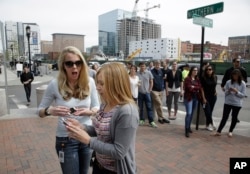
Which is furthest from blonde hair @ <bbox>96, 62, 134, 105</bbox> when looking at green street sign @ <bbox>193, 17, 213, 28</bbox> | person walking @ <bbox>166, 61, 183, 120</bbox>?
person walking @ <bbox>166, 61, 183, 120</bbox>

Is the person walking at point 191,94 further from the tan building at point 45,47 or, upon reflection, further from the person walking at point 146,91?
the tan building at point 45,47

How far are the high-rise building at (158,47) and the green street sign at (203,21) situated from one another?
384ft

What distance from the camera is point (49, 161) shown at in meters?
4.18

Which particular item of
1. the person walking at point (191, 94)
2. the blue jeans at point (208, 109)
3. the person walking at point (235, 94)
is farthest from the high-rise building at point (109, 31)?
the person walking at point (235, 94)

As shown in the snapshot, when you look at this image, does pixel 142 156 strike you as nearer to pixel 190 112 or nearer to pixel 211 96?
pixel 190 112

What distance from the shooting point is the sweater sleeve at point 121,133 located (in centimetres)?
156

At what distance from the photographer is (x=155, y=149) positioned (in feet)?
15.8

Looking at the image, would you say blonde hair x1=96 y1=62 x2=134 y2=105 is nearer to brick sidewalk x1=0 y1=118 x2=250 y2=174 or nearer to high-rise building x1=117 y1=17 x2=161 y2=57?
brick sidewalk x1=0 y1=118 x2=250 y2=174

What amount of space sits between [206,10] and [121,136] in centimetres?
541

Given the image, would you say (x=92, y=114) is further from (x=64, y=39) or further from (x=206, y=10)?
(x=64, y=39)

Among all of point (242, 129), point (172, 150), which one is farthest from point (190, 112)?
point (242, 129)

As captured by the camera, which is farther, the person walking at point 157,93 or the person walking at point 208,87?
the person walking at point 157,93

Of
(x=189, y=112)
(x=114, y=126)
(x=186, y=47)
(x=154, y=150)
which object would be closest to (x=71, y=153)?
(x=114, y=126)

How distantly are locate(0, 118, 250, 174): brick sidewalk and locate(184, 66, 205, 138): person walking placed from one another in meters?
0.41
